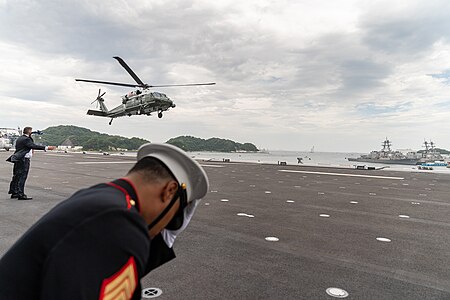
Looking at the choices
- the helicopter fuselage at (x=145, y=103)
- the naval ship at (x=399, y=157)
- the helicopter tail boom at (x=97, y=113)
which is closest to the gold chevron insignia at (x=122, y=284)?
the helicopter fuselage at (x=145, y=103)

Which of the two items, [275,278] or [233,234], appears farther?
[233,234]

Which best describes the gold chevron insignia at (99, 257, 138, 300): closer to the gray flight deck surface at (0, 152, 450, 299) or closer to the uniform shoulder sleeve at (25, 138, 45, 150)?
the gray flight deck surface at (0, 152, 450, 299)

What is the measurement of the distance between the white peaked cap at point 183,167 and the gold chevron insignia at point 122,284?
46cm

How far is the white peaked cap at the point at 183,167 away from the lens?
4.60 ft

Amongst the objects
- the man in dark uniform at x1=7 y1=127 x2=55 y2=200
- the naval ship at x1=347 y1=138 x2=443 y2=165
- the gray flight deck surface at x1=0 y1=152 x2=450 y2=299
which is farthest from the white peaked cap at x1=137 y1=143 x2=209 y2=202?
the naval ship at x1=347 y1=138 x2=443 y2=165

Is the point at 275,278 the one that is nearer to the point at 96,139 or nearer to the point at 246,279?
the point at 246,279

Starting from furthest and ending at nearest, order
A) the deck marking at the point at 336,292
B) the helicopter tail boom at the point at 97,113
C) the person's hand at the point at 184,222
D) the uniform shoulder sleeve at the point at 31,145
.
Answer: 1. the helicopter tail boom at the point at 97,113
2. the uniform shoulder sleeve at the point at 31,145
3. the deck marking at the point at 336,292
4. the person's hand at the point at 184,222

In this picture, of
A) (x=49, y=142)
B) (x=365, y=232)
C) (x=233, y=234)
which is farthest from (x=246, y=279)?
(x=49, y=142)

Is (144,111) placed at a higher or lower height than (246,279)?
higher

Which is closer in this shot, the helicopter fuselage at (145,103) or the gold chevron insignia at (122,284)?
the gold chevron insignia at (122,284)

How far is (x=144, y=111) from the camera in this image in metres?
26.2

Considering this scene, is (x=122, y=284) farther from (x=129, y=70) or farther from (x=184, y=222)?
(x=129, y=70)

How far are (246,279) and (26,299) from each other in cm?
266

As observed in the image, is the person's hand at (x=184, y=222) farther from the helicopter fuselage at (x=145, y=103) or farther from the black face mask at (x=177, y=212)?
the helicopter fuselage at (x=145, y=103)
